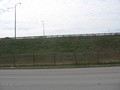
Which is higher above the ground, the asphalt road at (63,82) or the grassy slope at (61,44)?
the grassy slope at (61,44)

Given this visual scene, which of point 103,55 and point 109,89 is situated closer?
point 109,89

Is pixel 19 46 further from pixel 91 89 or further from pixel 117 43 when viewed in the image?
pixel 91 89

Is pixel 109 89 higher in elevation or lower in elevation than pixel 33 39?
lower

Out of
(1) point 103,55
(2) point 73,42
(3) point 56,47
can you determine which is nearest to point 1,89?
(1) point 103,55

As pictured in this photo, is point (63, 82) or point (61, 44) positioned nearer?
point (63, 82)

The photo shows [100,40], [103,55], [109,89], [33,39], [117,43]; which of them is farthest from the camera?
[33,39]

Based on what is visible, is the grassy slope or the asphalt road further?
the grassy slope

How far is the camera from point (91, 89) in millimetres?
12008

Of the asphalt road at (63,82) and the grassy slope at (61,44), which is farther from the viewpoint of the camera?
the grassy slope at (61,44)

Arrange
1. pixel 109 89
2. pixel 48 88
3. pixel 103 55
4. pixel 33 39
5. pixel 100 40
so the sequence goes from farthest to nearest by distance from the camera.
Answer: pixel 33 39 → pixel 100 40 → pixel 103 55 → pixel 48 88 → pixel 109 89

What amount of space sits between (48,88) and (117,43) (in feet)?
Answer: 178

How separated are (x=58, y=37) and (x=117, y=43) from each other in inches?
717

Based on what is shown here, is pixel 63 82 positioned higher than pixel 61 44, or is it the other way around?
pixel 61 44

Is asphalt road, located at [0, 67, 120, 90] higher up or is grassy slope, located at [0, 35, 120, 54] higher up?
grassy slope, located at [0, 35, 120, 54]
